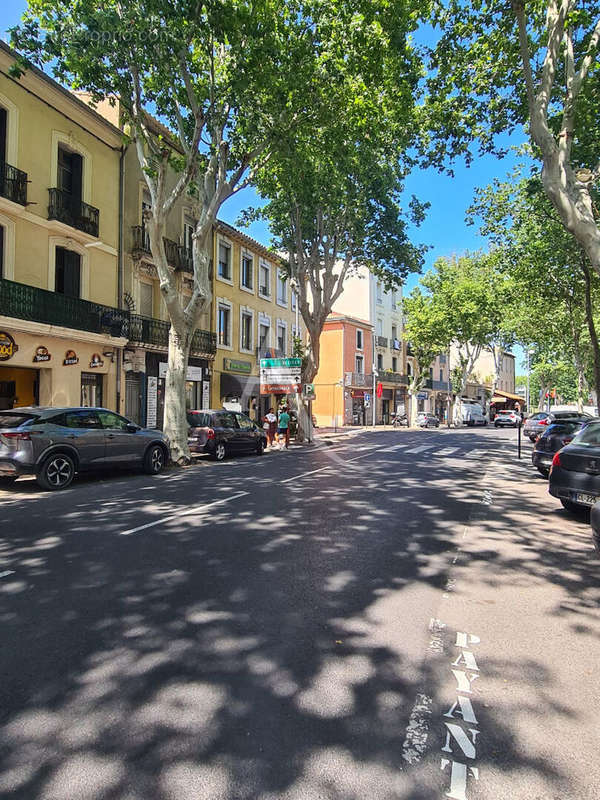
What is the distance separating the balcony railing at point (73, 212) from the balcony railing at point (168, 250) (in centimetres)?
188

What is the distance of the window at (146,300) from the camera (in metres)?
21.2

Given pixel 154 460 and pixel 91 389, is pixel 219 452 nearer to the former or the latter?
pixel 154 460

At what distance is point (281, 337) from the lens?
108ft

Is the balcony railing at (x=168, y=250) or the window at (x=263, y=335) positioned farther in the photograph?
the window at (x=263, y=335)

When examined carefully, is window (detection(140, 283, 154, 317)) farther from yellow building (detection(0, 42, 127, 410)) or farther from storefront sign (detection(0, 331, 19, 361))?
storefront sign (detection(0, 331, 19, 361))

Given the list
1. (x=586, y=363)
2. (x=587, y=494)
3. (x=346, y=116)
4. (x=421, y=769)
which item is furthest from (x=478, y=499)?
(x=586, y=363)

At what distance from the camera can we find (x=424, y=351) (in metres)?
45.1

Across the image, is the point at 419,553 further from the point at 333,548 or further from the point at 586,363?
the point at 586,363

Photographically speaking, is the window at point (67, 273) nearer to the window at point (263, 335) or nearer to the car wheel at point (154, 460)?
the car wheel at point (154, 460)

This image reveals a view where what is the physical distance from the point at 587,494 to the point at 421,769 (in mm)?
6109

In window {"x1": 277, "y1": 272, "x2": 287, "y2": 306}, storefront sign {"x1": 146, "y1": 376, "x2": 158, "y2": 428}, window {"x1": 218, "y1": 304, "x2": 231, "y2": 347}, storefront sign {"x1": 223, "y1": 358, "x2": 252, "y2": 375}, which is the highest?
window {"x1": 277, "y1": 272, "x2": 287, "y2": 306}

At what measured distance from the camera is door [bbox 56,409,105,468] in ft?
33.7

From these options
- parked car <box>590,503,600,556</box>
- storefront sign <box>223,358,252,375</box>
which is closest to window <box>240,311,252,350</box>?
storefront sign <box>223,358,252,375</box>

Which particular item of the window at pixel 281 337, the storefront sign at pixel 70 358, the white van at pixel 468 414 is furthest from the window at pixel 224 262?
the white van at pixel 468 414
